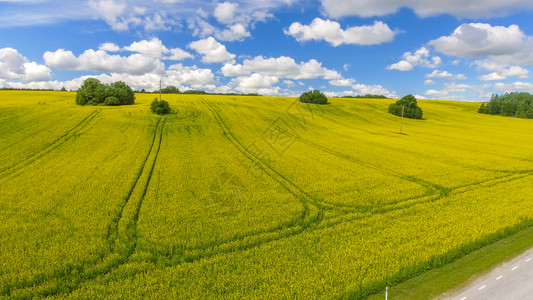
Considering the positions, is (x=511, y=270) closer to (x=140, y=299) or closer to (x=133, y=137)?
(x=140, y=299)

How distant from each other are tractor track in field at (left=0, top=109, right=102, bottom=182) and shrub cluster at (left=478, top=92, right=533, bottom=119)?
155 m

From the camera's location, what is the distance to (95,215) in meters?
17.6

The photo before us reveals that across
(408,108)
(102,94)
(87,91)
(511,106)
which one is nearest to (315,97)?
(408,108)

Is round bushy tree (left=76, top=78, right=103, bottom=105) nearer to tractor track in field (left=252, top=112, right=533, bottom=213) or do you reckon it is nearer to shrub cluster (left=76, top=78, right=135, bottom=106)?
shrub cluster (left=76, top=78, right=135, bottom=106)

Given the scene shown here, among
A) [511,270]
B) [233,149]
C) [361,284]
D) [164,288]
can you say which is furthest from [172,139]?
[511,270]

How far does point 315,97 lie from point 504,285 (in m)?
89.3

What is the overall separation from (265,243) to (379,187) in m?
14.2

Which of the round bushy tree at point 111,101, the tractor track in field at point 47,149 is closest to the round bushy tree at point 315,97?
the round bushy tree at point 111,101

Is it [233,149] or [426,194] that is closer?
[426,194]

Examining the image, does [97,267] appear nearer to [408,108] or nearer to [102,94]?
[102,94]

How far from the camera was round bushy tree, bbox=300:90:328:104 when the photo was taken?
3793 inches

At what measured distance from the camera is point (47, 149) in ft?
109

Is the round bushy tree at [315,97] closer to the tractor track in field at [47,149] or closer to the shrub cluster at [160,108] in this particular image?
the shrub cluster at [160,108]

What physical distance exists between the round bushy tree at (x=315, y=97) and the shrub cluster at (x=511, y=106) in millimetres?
86456
